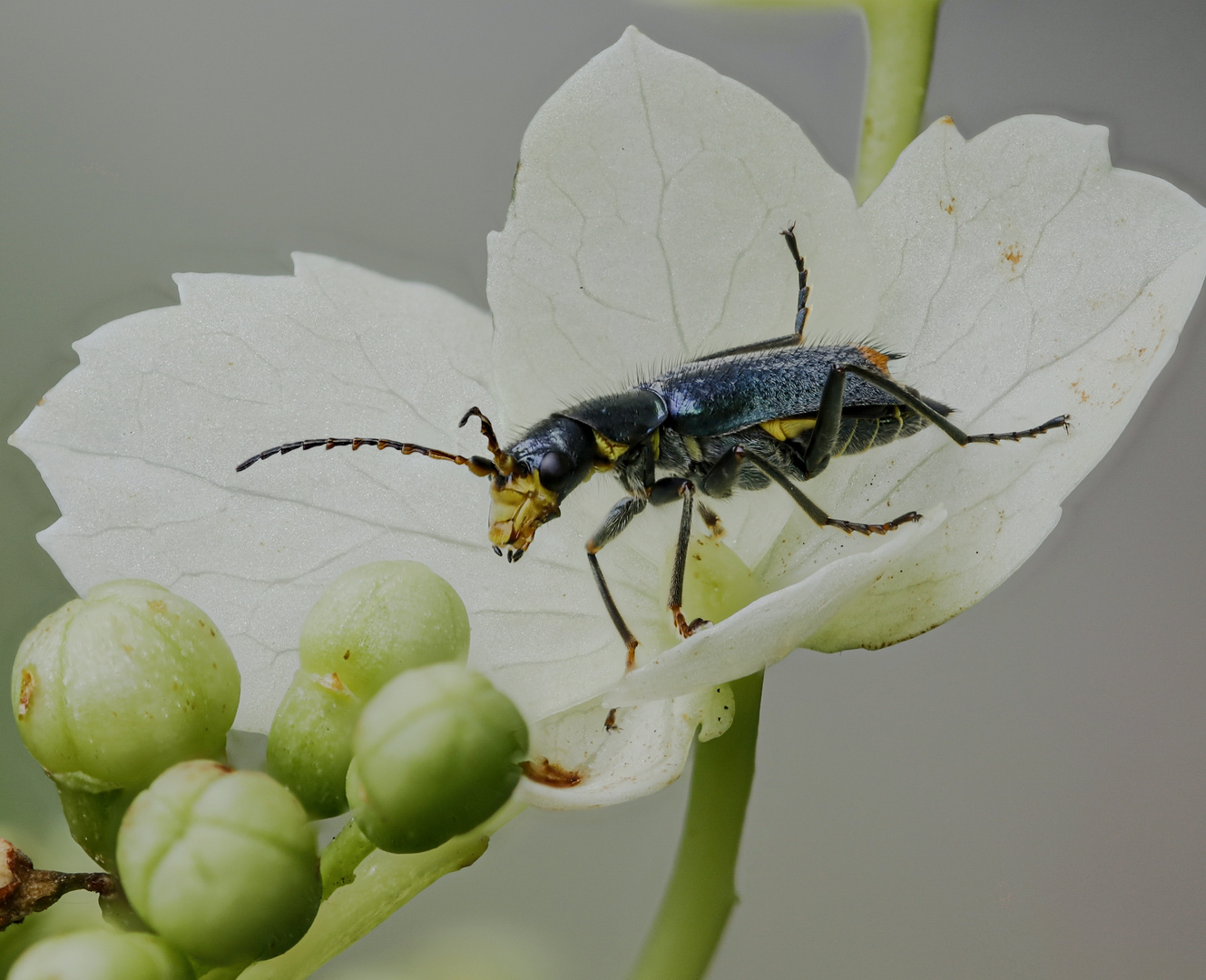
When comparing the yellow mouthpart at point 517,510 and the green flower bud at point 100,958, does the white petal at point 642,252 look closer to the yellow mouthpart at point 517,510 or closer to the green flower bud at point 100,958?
the yellow mouthpart at point 517,510

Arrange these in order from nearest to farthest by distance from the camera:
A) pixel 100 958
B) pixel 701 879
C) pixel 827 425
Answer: pixel 100 958 → pixel 701 879 → pixel 827 425

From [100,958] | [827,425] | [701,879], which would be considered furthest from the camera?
[827,425]

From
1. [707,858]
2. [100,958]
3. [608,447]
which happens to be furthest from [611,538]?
[100,958]

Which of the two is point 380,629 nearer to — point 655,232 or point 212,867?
point 212,867

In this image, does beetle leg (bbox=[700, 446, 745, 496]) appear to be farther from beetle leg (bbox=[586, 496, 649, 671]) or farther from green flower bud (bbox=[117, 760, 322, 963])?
green flower bud (bbox=[117, 760, 322, 963])

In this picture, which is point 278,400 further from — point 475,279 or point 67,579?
point 475,279

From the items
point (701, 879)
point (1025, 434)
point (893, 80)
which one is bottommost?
point (701, 879)
